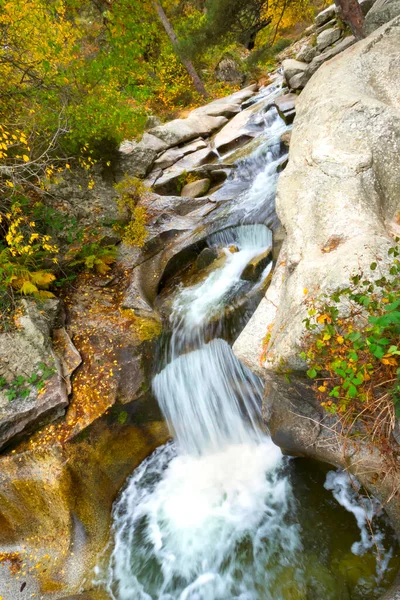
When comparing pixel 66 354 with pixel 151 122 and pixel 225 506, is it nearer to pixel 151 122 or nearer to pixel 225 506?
pixel 225 506

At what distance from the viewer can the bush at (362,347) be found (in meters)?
2.84

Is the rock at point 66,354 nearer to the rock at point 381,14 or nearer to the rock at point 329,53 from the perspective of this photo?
the rock at point 381,14

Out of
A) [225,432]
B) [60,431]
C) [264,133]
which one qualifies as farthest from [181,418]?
[264,133]

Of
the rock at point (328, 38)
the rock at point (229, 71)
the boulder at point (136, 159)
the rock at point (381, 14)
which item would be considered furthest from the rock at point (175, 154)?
the rock at point (229, 71)

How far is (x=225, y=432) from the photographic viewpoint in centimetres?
643

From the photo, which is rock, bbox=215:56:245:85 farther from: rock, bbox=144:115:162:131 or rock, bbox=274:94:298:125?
rock, bbox=274:94:298:125

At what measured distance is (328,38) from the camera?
42.2 feet

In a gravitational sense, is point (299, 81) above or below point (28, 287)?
above

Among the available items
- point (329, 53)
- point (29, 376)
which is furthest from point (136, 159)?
point (29, 376)

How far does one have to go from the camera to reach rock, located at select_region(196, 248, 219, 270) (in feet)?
28.4

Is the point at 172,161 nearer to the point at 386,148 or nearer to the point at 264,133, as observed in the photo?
the point at 264,133

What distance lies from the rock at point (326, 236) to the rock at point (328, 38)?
796 cm

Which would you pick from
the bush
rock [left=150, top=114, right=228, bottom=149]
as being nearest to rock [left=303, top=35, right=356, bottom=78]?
rock [left=150, top=114, right=228, bottom=149]

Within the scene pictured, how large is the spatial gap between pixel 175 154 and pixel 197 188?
311 cm
